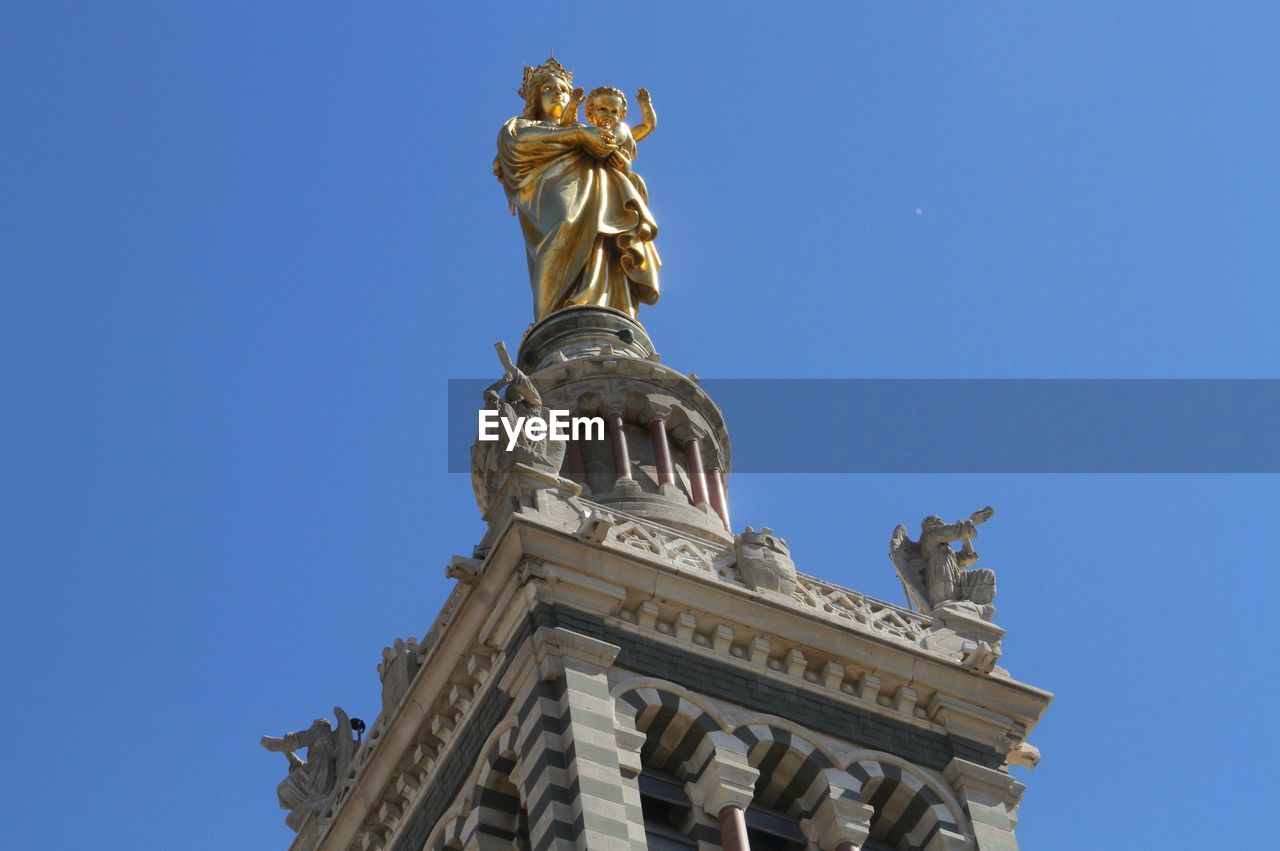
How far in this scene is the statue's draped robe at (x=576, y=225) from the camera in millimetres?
52375

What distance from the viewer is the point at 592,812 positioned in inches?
1451

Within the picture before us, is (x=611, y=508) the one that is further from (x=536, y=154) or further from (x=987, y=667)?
(x=536, y=154)

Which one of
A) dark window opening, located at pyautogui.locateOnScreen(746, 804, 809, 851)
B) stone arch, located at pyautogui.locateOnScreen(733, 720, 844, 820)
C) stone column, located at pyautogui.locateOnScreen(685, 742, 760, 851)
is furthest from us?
stone arch, located at pyautogui.locateOnScreen(733, 720, 844, 820)

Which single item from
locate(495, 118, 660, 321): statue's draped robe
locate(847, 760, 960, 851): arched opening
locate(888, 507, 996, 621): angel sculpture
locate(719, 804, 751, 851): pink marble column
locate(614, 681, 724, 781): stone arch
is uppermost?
locate(495, 118, 660, 321): statue's draped robe

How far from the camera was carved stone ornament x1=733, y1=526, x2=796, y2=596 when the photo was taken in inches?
1650

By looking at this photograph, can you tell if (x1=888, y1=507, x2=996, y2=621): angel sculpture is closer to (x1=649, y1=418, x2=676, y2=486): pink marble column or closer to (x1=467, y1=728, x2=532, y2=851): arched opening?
(x1=649, y1=418, x2=676, y2=486): pink marble column

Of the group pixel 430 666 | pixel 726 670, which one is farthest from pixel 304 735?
pixel 726 670

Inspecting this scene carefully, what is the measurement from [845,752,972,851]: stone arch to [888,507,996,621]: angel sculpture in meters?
4.08

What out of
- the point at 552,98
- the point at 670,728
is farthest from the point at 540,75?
the point at 670,728

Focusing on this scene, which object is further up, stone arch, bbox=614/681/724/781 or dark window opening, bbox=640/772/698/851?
stone arch, bbox=614/681/724/781

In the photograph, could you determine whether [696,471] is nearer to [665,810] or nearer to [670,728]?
[670,728]

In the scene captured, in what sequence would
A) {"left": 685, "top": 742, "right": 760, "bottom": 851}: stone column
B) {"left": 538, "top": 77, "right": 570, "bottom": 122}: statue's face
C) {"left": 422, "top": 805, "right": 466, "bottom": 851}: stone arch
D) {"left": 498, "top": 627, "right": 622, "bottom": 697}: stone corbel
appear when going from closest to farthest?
1. {"left": 685, "top": 742, "right": 760, "bottom": 851}: stone column
2. {"left": 498, "top": 627, "right": 622, "bottom": 697}: stone corbel
3. {"left": 422, "top": 805, "right": 466, "bottom": 851}: stone arch
4. {"left": 538, "top": 77, "right": 570, "bottom": 122}: statue's face

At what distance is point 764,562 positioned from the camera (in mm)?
42125
